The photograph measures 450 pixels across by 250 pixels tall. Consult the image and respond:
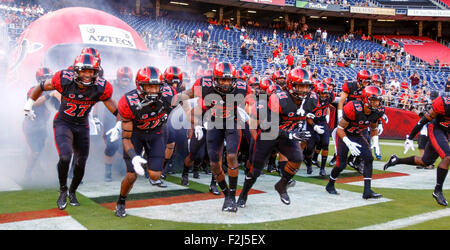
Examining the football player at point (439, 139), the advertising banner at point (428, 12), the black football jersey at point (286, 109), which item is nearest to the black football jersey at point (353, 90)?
the football player at point (439, 139)

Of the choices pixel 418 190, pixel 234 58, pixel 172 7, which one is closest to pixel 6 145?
pixel 418 190

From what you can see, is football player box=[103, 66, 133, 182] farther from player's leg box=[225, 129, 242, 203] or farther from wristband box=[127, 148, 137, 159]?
player's leg box=[225, 129, 242, 203]

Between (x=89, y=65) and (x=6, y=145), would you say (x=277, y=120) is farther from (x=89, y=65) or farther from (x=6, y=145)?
(x=6, y=145)

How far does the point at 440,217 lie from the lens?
15.8 feet

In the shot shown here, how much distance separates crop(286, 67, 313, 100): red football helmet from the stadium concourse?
4.96ft

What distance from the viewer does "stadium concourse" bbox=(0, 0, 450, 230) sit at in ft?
15.8

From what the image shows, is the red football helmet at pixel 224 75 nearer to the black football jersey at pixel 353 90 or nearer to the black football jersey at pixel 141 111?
the black football jersey at pixel 141 111

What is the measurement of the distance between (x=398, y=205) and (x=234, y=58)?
16990mm

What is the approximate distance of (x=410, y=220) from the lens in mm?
4652

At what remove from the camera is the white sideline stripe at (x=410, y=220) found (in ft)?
14.1

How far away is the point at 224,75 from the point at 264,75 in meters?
13.8

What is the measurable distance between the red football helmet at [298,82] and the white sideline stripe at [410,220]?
5.90 ft

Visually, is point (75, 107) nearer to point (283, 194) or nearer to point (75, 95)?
point (75, 95)
